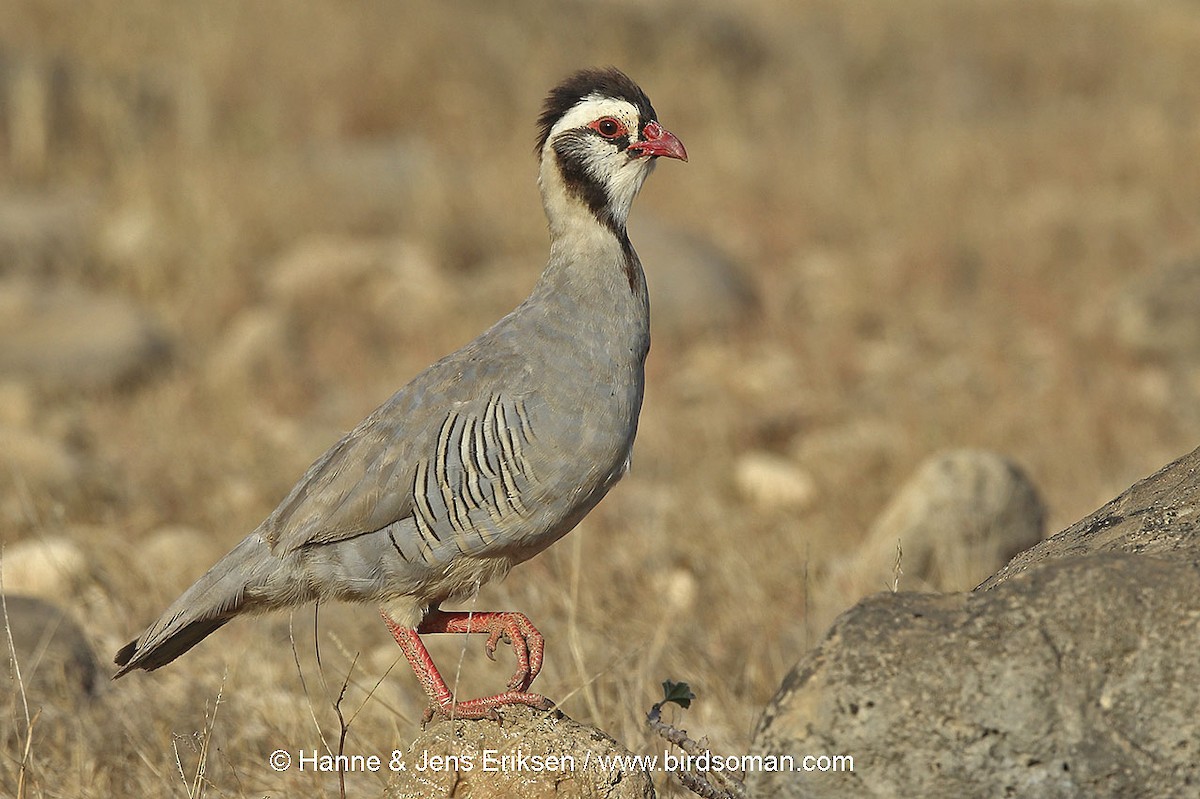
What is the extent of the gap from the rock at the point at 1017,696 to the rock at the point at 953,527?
3.61m

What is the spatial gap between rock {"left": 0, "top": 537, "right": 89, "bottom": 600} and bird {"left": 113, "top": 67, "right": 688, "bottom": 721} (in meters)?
2.35

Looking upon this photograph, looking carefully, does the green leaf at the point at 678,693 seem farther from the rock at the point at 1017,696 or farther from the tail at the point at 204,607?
the tail at the point at 204,607

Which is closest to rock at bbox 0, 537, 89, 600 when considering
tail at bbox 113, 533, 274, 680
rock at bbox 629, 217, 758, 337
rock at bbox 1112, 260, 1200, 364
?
tail at bbox 113, 533, 274, 680

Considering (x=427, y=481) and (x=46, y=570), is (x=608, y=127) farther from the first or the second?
(x=46, y=570)

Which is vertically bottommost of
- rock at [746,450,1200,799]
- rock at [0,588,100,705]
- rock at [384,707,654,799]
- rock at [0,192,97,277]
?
rock at [746,450,1200,799]

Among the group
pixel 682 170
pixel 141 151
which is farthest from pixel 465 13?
pixel 141 151

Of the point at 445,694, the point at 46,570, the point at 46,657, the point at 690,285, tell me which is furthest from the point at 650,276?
the point at 445,694

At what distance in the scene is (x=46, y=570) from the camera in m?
6.37

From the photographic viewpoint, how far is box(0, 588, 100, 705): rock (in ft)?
16.2

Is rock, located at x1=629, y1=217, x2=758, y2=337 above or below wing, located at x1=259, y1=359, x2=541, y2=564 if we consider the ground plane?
above

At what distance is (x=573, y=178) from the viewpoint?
439 cm

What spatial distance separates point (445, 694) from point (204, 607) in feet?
2.59

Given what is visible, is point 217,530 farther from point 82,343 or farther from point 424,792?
point 424,792

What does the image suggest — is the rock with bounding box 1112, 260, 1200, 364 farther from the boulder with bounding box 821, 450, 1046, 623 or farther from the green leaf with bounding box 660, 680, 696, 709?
the green leaf with bounding box 660, 680, 696, 709
